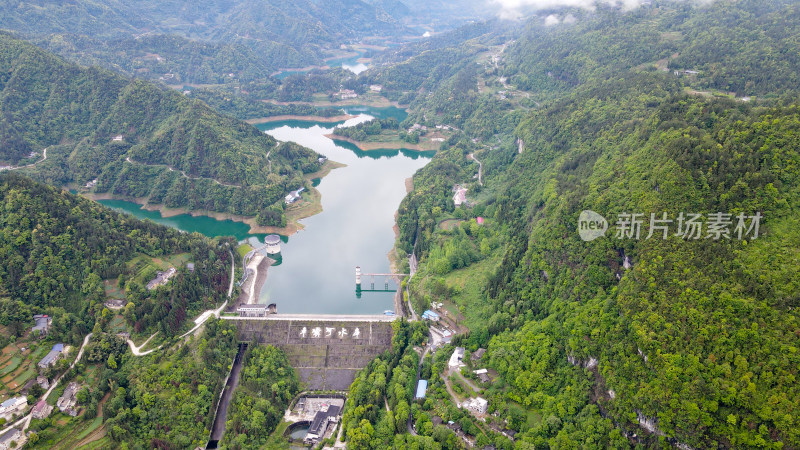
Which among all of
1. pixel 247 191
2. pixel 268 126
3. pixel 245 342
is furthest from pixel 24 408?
pixel 268 126

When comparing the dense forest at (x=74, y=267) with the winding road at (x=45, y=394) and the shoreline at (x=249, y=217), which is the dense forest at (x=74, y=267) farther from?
the shoreline at (x=249, y=217)

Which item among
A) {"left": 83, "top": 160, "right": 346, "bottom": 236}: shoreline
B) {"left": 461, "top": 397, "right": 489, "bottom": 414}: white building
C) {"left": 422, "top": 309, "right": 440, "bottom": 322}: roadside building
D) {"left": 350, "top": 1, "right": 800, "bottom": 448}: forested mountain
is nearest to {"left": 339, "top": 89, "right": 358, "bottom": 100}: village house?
{"left": 83, "top": 160, "right": 346, "bottom": 236}: shoreline

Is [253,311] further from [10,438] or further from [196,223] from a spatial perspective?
[196,223]

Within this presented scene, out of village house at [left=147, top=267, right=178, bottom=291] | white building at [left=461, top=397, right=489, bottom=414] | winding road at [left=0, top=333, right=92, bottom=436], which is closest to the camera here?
winding road at [left=0, top=333, right=92, bottom=436]

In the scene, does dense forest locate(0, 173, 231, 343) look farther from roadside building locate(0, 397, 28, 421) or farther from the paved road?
the paved road

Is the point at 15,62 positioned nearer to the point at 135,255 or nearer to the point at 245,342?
the point at 135,255

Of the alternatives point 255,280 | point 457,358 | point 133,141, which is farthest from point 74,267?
point 133,141
